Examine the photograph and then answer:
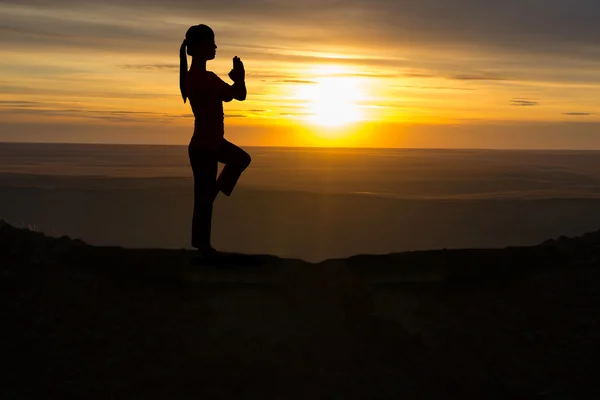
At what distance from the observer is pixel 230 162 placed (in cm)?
911

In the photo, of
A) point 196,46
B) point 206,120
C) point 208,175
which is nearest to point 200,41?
point 196,46

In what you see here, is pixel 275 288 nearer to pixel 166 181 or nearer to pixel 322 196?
pixel 322 196

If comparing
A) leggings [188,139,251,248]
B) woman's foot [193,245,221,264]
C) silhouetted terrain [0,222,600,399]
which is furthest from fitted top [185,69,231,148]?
silhouetted terrain [0,222,600,399]

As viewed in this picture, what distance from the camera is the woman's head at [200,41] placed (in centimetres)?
879

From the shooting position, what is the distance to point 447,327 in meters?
8.44

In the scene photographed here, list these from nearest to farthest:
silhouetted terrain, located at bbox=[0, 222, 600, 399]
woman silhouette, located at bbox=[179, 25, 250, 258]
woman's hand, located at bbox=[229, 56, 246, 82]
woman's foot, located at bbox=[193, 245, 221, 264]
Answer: silhouetted terrain, located at bbox=[0, 222, 600, 399] < woman's hand, located at bbox=[229, 56, 246, 82] < woman silhouette, located at bbox=[179, 25, 250, 258] < woman's foot, located at bbox=[193, 245, 221, 264]

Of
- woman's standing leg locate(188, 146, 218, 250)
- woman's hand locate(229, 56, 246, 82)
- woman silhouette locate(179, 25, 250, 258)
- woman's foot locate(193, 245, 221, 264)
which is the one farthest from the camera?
woman's foot locate(193, 245, 221, 264)

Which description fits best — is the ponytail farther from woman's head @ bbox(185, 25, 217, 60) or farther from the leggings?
the leggings

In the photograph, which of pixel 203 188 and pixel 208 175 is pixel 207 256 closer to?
pixel 203 188

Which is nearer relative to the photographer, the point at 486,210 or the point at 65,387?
the point at 65,387

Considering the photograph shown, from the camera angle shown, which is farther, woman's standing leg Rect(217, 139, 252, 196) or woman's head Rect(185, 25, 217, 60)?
woman's standing leg Rect(217, 139, 252, 196)

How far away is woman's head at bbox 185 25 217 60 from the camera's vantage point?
8.79 metres

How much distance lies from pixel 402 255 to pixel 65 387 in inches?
170

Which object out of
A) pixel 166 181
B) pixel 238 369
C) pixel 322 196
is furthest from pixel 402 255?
pixel 166 181
